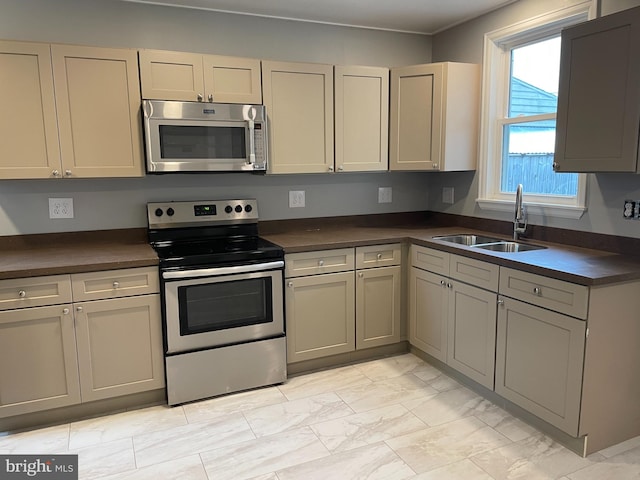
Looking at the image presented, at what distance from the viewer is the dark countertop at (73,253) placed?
92.3 inches

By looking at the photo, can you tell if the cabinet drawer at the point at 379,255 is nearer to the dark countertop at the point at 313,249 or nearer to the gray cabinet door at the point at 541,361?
the dark countertop at the point at 313,249

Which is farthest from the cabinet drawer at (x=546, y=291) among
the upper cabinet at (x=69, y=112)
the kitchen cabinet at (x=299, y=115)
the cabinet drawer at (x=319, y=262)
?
the upper cabinet at (x=69, y=112)

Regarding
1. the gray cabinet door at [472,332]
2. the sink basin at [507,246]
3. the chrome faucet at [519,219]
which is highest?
the chrome faucet at [519,219]

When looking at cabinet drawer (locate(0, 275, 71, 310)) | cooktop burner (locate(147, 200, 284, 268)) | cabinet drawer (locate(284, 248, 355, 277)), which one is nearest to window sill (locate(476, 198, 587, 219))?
cabinet drawer (locate(284, 248, 355, 277))

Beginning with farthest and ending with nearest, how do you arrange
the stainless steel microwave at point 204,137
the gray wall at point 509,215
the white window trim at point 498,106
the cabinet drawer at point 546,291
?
the white window trim at point 498,106 → the stainless steel microwave at point 204,137 → the gray wall at point 509,215 → the cabinet drawer at point 546,291

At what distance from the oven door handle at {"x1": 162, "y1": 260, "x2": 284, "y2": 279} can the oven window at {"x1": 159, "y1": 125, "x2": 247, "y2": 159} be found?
69 cm

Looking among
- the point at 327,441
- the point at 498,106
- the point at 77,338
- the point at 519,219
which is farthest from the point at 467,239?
the point at 77,338

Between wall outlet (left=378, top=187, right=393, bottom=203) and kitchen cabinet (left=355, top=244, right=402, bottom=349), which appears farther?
wall outlet (left=378, top=187, right=393, bottom=203)

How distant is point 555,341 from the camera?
7.15 feet

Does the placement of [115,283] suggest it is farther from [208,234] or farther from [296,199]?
[296,199]

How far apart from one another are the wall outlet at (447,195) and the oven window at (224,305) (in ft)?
5.59

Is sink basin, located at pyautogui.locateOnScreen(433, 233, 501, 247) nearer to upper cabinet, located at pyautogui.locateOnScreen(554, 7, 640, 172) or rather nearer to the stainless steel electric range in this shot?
upper cabinet, located at pyautogui.locateOnScreen(554, 7, 640, 172)

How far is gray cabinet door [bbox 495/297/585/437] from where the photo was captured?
6.90 feet

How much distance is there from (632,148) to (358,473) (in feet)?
6.20
